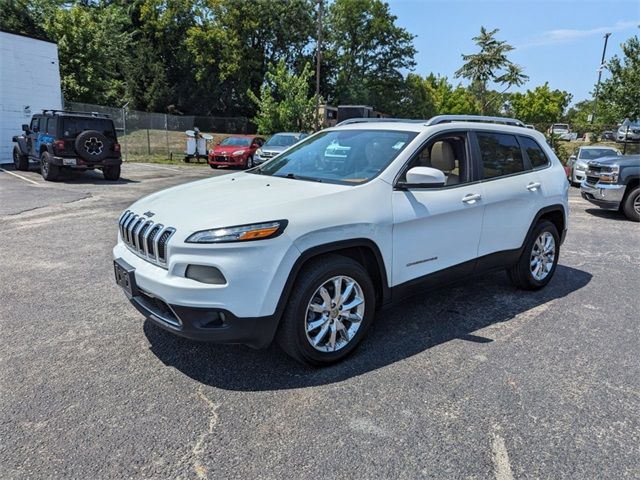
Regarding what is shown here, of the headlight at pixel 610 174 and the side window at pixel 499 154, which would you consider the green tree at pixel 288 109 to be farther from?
the side window at pixel 499 154

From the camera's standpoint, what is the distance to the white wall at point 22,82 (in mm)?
17500

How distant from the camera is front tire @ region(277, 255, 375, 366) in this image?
300cm

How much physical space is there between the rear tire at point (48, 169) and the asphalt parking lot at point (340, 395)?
9.39 meters

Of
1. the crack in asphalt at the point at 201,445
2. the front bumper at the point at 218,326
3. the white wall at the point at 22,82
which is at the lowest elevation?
the crack in asphalt at the point at 201,445

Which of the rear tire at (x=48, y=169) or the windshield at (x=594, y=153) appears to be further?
the windshield at (x=594, y=153)

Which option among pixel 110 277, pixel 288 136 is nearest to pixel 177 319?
pixel 110 277

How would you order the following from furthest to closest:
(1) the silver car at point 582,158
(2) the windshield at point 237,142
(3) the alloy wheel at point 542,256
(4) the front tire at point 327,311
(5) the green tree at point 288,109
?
1. (5) the green tree at point 288,109
2. (2) the windshield at point 237,142
3. (1) the silver car at point 582,158
4. (3) the alloy wheel at point 542,256
5. (4) the front tire at point 327,311

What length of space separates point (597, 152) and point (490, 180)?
15176mm

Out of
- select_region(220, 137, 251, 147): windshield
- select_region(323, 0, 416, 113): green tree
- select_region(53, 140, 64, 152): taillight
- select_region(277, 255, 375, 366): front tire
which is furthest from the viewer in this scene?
select_region(323, 0, 416, 113): green tree

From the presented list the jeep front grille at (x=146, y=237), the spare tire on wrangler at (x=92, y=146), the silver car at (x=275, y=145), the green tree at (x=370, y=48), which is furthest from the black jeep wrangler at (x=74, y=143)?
the green tree at (x=370, y=48)

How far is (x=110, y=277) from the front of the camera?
5.10 m

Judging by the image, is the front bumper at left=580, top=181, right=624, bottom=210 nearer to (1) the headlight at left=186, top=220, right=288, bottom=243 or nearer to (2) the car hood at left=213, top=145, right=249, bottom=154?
(1) the headlight at left=186, top=220, right=288, bottom=243

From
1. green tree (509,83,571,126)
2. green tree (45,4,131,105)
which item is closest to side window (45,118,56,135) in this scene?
green tree (45,4,131,105)

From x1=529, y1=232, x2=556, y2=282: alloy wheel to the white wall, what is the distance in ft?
64.2
